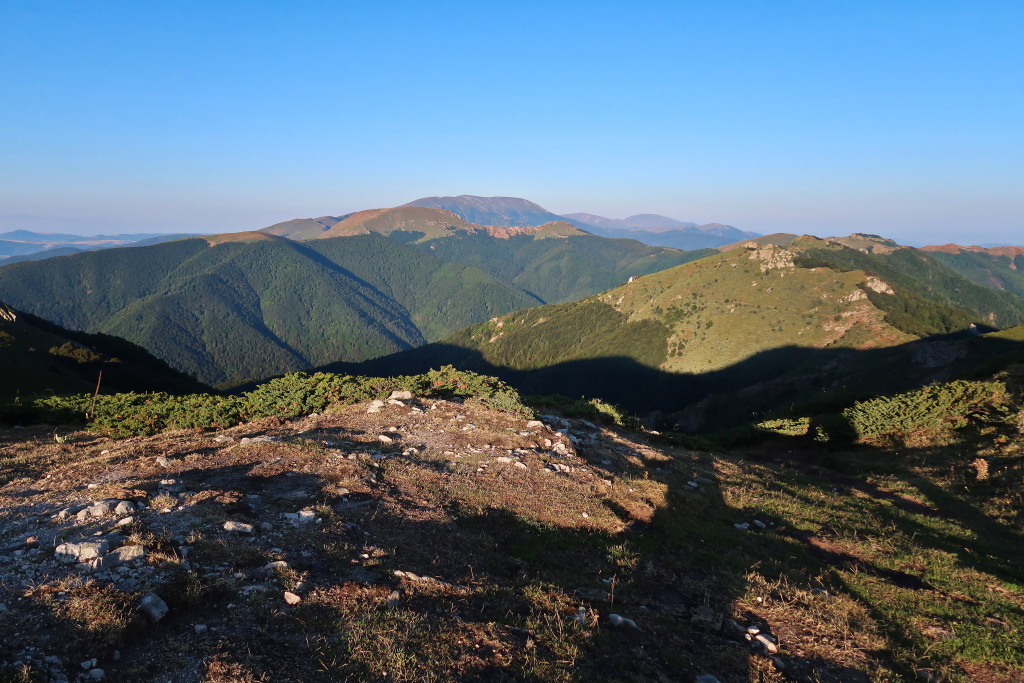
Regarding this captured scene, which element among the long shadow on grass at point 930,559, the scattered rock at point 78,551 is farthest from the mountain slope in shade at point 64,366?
the long shadow on grass at point 930,559

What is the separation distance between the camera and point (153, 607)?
662 cm

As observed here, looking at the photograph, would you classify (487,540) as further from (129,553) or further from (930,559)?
(930,559)

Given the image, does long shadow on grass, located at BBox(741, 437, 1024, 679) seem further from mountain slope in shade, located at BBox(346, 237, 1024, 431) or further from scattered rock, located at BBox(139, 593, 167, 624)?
mountain slope in shade, located at BBox(346, 237, 1024, 431)

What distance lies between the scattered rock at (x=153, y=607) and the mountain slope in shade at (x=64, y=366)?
160 ft

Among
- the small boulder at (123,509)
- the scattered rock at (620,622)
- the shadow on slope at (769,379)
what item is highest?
the small boulder at (123,509)

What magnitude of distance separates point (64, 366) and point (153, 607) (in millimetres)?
83876

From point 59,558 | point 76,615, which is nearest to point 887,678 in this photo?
point 76,615

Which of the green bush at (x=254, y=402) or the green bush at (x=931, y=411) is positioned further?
the green bush at (x=931, y=411)

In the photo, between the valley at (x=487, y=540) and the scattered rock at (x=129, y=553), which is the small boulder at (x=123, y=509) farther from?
the scattered rock at (x=129, y=553)

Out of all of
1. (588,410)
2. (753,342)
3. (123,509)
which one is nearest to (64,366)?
(588,410)

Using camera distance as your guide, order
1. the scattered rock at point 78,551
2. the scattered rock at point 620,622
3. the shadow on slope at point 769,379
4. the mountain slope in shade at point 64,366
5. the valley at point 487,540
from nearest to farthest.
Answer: the valley at point 487,540
the scattered rock at point 78,551
the scattered rock at point 620,622
the mountain slope in shade at point 64,366
the shadow on slope at point 769,379

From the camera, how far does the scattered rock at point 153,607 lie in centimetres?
652

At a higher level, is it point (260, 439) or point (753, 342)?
point (260, 439)

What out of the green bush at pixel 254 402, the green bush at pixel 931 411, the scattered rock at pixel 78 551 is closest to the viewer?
the scattered rock at pixel 78 551
